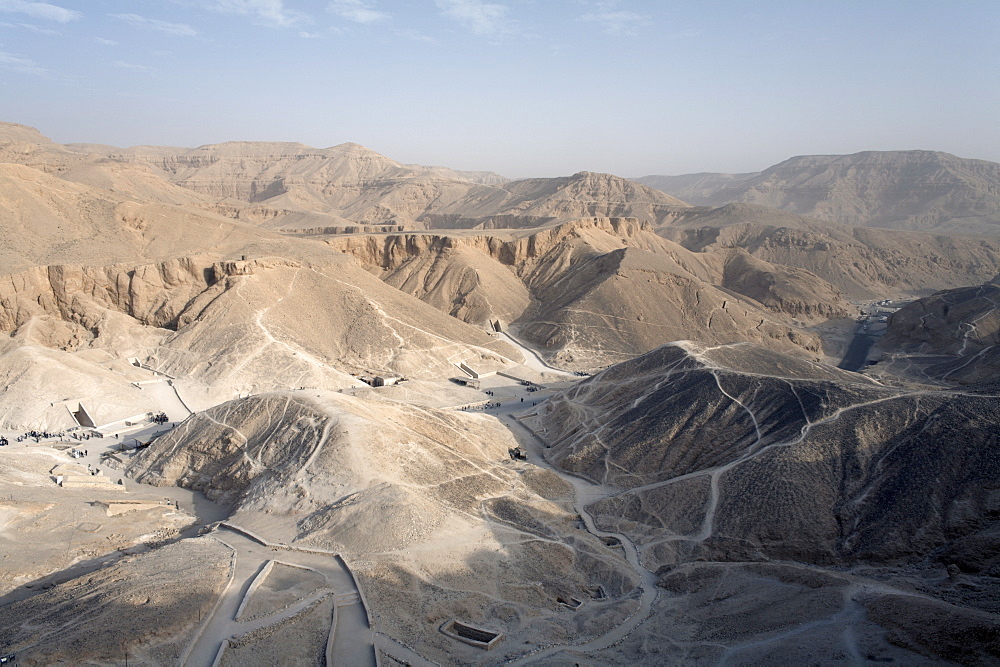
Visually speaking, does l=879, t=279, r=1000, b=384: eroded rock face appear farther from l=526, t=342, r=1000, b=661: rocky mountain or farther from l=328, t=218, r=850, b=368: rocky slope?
l=526, t=342, r=1000, b=661: rocky mountain

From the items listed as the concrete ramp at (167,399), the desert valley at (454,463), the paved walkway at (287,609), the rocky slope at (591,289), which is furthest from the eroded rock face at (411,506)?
the rocky slope at (591,289)

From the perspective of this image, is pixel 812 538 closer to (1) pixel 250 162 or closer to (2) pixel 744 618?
(2) pixel 744 618

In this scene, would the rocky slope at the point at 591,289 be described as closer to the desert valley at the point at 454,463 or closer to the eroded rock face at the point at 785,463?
the desert valley at the point at 454,463

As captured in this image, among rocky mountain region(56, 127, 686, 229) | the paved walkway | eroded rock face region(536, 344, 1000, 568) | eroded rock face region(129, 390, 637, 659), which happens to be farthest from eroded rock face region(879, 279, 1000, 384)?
rocky mountain region(56, 127, 686, 229)

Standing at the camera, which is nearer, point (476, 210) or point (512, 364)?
point (512, 364)

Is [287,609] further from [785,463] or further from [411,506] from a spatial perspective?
[785,463]

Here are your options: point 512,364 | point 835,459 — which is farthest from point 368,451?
point 512,364
